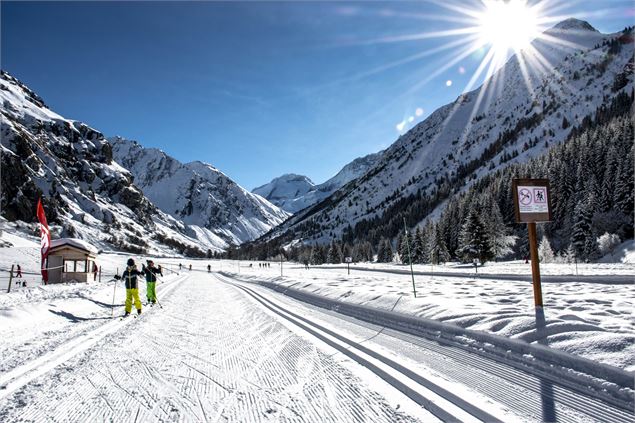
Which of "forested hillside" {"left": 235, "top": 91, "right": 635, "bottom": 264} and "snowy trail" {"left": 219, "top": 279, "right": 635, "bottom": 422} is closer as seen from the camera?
"snowy trail" {"left": 219, "top": 279, "right": 635, "bottom": 422}

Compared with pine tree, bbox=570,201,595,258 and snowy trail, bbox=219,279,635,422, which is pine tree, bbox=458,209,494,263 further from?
snowy trail, bbox=219,279,635,422

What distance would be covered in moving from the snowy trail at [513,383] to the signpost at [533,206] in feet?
9.23

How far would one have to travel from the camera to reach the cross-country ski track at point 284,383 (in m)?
3.65

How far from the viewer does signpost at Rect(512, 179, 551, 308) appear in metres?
7.72

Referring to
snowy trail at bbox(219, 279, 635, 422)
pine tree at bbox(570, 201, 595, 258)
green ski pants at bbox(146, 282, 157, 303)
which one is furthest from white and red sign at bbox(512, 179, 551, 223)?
pine tree at bbox(570, 201, 595, 258)

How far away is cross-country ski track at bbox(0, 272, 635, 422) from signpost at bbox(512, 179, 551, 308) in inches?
114

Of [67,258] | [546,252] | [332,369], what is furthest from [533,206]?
[546,252]

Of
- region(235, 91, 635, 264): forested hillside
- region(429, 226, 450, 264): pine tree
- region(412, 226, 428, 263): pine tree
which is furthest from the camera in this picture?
region(412, 226, 428, 263): pine tree

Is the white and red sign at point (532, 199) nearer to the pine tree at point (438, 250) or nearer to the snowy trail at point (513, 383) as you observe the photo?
the snowy trail at point (513, 383)

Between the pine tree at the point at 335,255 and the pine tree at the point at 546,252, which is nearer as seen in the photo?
the pine tree at the point at 546,252

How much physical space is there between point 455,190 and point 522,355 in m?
186

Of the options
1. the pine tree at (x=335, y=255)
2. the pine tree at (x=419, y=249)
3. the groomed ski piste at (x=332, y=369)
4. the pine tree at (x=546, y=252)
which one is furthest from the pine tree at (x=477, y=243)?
the pine tree at (x=335, y=255)

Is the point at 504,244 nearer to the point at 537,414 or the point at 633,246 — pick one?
the point at 633,246

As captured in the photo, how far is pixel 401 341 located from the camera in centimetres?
699
